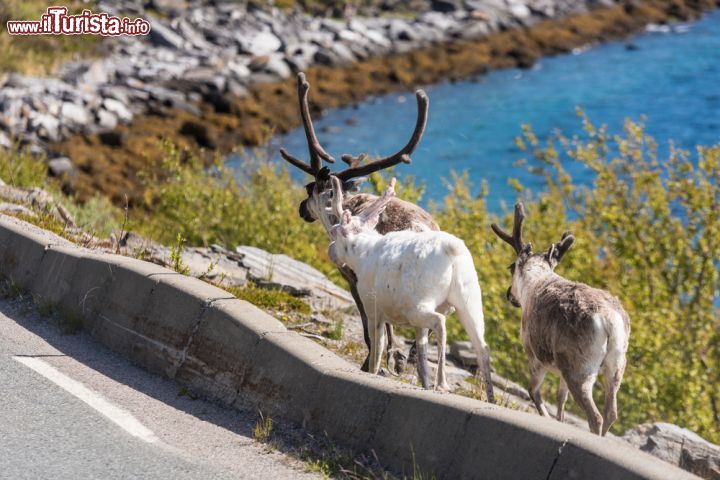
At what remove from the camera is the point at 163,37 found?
4244cm

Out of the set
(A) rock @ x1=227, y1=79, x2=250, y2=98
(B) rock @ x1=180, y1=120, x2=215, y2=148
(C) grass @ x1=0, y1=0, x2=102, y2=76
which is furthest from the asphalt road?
(A) rock @ x1=227, y1=79, x2=250, y2=98

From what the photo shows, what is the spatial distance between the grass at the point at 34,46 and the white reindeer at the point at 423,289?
96.1 feet

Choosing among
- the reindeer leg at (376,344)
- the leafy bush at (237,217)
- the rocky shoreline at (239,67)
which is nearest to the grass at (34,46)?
the rocky shoreline at (239,67)

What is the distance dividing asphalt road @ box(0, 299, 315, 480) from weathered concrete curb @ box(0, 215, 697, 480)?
0.25 m

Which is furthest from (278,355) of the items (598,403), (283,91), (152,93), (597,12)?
(597,12)

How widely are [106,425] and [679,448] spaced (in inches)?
215

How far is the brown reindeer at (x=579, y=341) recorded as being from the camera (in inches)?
307

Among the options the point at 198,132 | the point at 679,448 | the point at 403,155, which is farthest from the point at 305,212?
the point at 198,132

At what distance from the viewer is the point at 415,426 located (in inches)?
260

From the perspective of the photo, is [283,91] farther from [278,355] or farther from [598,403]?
[278,355]

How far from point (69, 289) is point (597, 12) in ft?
170

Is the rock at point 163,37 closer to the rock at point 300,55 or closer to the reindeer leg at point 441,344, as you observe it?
the rock at point 300,55

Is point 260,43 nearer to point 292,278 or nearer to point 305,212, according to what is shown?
point 292,278

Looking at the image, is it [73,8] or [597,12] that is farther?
[597,12]
